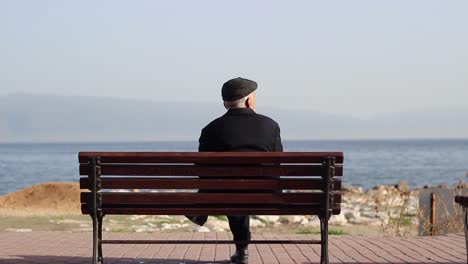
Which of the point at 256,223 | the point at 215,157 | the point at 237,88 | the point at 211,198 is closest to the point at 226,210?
the point at 211,198

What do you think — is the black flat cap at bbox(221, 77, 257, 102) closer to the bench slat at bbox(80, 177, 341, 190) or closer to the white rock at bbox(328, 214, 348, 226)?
the bench slat at bbox(80, 177, 341, 190)

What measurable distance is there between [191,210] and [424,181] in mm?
61299

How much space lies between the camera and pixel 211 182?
806cm

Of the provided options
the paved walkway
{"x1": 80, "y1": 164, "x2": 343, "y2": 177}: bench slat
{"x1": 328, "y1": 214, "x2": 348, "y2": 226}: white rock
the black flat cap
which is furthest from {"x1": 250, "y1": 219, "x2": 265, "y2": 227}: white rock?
{"x1": 80, "y1": 164, "x2": 343, "y2": 177}: bench slat

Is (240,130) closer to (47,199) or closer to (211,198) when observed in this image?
(211,198)

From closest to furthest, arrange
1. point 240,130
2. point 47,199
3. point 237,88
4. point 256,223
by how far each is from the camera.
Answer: point 240,130 → point 237,88 → point 256,223 → point 47,199

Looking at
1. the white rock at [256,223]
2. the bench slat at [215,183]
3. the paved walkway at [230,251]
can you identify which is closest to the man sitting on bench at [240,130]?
the bench slat at [215,183]

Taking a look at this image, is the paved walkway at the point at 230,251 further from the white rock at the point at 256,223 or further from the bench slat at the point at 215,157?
the white rock at the point at 256,223

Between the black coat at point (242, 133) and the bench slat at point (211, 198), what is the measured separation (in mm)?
724

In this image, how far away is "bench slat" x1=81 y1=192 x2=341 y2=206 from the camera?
317 inches

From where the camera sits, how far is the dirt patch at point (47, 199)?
21.3 m

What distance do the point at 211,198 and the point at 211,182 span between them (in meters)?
0.12

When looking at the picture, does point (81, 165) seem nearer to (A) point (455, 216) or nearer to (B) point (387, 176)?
(A) point (455, 216)

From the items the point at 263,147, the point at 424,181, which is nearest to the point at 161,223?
the point at 263,147
